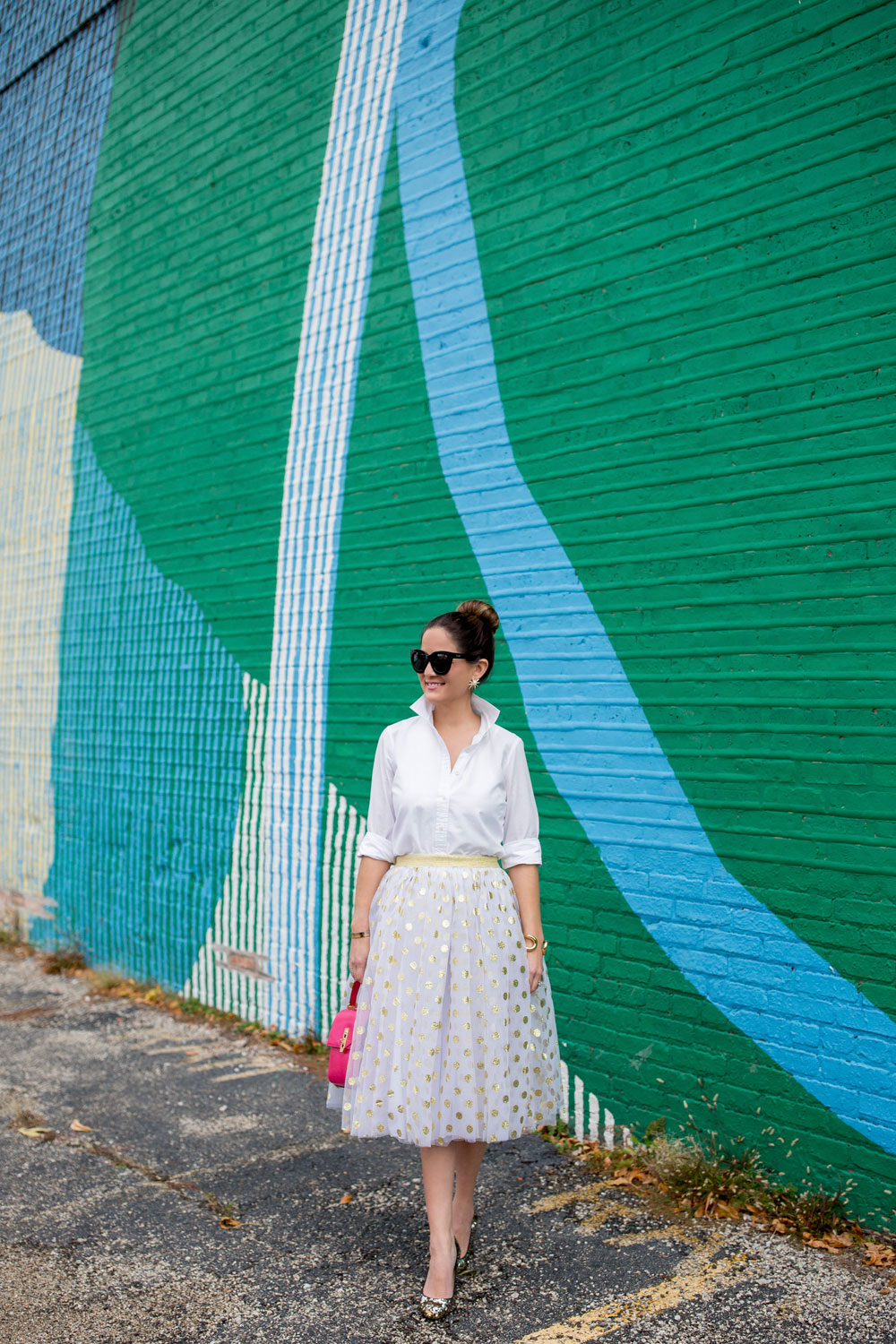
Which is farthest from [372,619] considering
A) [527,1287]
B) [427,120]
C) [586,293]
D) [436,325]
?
[527,1287]

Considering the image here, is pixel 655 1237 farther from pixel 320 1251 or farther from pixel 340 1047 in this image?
pixel 340 1047

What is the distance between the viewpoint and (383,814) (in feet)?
11.1

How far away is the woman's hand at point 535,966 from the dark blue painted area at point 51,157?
6787 millimetres

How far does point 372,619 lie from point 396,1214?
2.83 metres

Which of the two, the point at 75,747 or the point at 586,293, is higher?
the point at 586,293

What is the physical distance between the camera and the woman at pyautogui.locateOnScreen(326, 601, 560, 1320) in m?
3.14

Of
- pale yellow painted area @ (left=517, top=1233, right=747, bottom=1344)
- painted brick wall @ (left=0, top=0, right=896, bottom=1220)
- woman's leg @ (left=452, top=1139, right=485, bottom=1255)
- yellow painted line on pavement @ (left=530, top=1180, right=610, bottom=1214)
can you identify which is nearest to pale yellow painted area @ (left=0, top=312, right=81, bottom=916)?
painted brick wall @ (left=0, top=0, right=896, bottom=1220)

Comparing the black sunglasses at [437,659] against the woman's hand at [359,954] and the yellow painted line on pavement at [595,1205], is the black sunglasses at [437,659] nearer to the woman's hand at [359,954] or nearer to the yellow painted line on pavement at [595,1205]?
the woman's hand at [359,954]

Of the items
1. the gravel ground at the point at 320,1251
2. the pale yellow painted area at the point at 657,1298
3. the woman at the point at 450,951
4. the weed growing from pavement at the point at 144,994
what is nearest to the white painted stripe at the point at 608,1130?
the gravel ground at the point at 320,1251

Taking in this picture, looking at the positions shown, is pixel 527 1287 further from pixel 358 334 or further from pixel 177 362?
pixel 177 362

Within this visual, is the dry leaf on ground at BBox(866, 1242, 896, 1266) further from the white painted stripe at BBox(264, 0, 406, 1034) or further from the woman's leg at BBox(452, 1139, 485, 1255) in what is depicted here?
the white painted stripe at BBox(264, 0, 406, 1034)

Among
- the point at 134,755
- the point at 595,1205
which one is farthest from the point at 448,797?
the point at 134,755

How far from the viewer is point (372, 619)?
5770 mm

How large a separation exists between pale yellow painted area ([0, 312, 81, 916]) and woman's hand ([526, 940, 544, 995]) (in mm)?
6398
